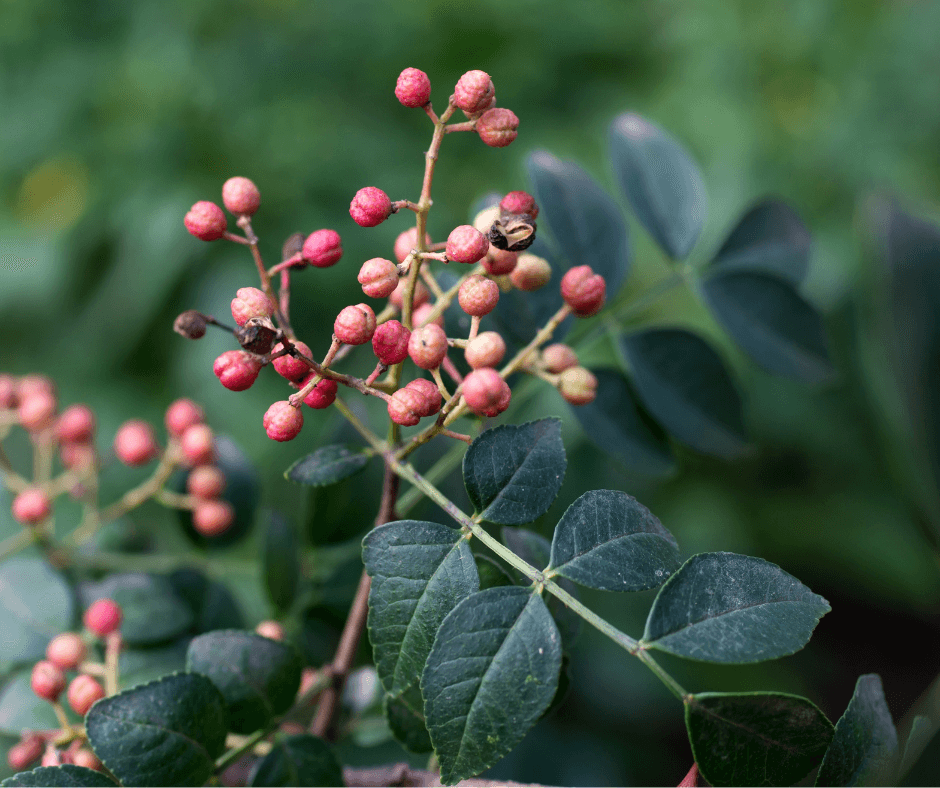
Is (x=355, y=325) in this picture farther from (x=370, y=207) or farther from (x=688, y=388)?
(x=688, y=388)

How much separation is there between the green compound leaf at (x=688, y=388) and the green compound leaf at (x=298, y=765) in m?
0.50

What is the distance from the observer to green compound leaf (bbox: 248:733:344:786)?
0.63m

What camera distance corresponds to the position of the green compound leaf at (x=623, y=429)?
0.87 m

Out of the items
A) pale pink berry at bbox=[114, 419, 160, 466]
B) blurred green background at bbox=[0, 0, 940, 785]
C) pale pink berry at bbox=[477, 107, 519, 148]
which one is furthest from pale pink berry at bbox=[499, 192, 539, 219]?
blurred green background at bbox=[0, 0, 940, 785]

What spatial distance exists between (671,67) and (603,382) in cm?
192

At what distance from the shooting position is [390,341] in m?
0.56

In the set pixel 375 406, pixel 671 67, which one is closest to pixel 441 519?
pixel 375 406

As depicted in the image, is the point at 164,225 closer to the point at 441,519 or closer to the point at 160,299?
the point at 160,299

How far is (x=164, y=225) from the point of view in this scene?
180 cm

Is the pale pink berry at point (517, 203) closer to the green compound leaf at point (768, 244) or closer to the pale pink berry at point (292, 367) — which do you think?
the pale pink berry at point (292, 367)

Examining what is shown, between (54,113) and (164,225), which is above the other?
(54,113)

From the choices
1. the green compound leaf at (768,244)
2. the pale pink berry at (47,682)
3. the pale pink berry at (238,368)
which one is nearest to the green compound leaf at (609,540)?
the pale pink berry at (238,368)

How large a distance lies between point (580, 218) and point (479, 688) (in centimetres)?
58

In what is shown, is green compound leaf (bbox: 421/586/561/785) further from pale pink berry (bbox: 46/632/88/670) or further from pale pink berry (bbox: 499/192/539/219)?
pale pink berry (bbox: 46/632/88/670)
